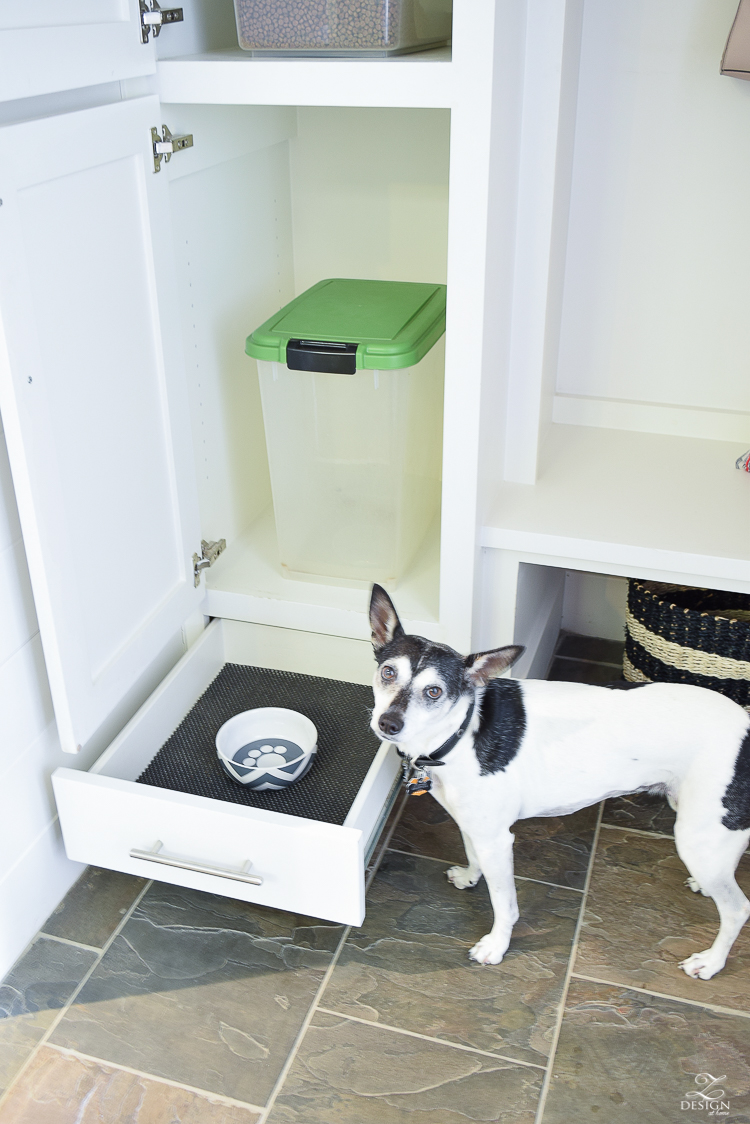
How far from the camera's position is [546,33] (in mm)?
1391

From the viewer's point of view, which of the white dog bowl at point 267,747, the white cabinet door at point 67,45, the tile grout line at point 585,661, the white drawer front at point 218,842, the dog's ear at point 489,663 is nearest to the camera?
the white cabinet door at point 67,45

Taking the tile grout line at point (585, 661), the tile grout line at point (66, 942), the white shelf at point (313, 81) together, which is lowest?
the tile grout line at point (585, 661)

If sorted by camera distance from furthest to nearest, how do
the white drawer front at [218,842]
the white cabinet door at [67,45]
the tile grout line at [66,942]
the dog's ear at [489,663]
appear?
1. the tile grout line at [66,942]
2. the white drawer front at [218,842]
3. the dog's ear at [489,663]
4. the white cabinet door at [67,45]

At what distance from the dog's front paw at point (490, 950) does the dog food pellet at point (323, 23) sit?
120cm

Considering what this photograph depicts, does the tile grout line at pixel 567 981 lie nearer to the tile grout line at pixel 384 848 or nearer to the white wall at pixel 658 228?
the tile grout line at pixel 384 848

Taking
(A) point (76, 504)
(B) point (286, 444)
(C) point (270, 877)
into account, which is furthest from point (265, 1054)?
(B) point (286, 444)

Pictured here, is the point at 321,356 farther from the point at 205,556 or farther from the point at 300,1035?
the point at 300,1035

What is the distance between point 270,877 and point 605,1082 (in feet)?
1.56

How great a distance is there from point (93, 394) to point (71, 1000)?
0.79m

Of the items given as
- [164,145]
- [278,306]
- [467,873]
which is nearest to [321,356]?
[164,145]

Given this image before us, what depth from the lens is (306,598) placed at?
1658 mm

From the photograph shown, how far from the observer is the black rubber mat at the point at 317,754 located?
1.48 meters

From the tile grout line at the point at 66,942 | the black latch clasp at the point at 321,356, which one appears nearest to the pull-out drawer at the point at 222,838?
the tile grout line at the point at 66,942

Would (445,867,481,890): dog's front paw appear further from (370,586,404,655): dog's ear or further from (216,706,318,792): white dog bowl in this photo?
(370,586,404,655): dog's ear
